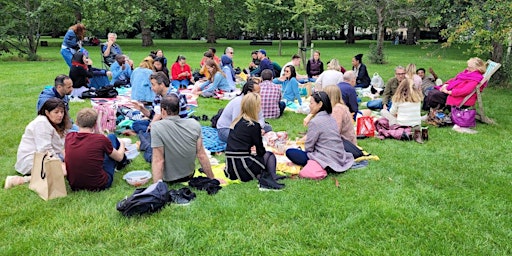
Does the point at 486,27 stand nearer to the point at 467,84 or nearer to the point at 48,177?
the point at 467,84

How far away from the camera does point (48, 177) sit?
4484 millimetres

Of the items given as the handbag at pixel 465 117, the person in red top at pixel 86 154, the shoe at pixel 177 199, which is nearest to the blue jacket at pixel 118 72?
the person in red top at pixel 86 154

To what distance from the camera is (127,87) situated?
39.4 ft

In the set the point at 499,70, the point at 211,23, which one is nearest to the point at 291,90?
the point at 499,70

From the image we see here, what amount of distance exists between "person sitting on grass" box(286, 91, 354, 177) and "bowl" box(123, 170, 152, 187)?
2069 mm

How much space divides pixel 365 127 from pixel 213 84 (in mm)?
→ 5157

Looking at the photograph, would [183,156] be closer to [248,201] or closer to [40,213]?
[248,201]

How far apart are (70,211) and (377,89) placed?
9499 mm

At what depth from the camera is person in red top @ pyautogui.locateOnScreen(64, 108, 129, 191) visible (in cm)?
458

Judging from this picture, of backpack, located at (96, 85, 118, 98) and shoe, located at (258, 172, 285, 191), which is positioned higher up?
backpack, located at (96, 85, 118, 98)

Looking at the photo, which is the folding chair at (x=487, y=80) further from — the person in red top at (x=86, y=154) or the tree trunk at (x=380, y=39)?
the tree trunk at (x=380, y=39)

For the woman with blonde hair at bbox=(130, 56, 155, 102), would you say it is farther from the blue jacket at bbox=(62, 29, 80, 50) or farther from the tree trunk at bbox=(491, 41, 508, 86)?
the tree trunk at bbox=(491, 41, 508, 86)

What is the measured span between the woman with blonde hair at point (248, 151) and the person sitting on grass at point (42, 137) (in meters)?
2.12

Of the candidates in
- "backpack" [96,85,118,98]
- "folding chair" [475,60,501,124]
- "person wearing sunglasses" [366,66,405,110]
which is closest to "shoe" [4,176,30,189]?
"backpack" [96,85,118,98]
